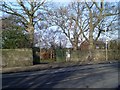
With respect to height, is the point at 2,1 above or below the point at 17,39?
above

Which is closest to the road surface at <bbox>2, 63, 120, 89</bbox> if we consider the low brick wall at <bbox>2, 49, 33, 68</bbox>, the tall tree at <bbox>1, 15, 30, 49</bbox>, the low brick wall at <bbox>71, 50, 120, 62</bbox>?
the low brick wall at <bbox>2, 49, 33, 68</bbox>

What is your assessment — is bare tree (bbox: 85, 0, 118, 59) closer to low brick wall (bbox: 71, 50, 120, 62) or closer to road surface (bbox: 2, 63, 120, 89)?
low brick wall (bbox: 71, 50, 120, 62)

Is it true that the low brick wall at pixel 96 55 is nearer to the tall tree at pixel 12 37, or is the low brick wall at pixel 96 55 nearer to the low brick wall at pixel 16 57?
the tall tree at pixel 12 37

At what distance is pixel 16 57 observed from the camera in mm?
33625

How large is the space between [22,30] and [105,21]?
20.8 metres

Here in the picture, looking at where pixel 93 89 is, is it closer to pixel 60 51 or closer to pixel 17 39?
pixel 17 39

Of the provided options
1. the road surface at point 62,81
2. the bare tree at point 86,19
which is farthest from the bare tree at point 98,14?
the road surface at point 62,81

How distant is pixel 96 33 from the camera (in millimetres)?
57844

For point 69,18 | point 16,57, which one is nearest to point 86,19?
point 69,18

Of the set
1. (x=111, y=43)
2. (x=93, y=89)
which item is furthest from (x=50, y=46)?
(x=93, y=89)

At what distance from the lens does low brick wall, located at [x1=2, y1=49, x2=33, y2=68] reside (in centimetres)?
3250

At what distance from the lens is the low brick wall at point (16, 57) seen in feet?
107

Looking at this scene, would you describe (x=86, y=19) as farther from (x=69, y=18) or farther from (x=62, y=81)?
(x=62, y=81)

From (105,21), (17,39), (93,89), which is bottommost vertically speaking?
(93,89)
